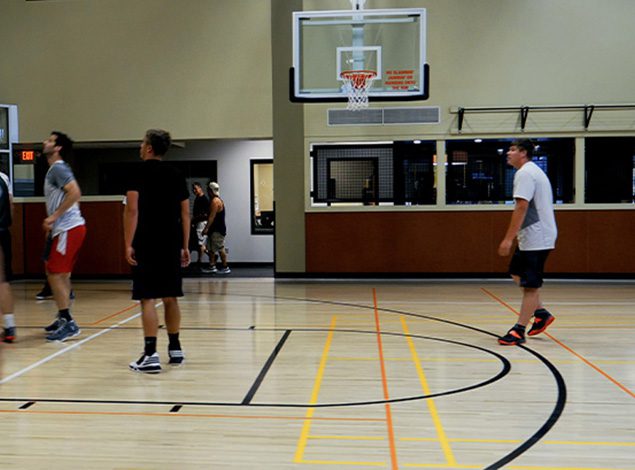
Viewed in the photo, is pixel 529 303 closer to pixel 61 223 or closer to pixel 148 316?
pixel 148 316

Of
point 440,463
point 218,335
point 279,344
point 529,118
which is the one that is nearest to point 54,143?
point 218,335

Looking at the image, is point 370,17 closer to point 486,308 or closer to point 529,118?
point 529,118

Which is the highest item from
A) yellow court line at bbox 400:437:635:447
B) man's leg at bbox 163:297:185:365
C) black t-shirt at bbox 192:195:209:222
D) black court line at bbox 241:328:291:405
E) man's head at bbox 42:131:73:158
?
man's head at bbox 42:131:73:158

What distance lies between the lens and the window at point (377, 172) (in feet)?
33.9

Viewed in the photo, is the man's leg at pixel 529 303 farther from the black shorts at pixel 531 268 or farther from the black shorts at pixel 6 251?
the black shorts at pixel 6 251

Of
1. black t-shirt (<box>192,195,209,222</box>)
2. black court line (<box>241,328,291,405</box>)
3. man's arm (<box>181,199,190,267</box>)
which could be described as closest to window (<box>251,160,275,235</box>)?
black t-shirt (<box>192,195,209,222</box>)

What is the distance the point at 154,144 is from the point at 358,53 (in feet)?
17.3

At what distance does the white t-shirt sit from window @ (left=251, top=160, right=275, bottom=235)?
7.97 m

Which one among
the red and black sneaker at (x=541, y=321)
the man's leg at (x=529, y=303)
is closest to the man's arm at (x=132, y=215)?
the man's leg at (x=529, y=303)

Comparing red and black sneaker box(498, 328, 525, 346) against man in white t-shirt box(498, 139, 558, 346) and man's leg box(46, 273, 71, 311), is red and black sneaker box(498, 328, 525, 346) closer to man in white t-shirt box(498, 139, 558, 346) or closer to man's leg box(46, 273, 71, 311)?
A: man in white t-shirt box(498, 139, 558, 346)

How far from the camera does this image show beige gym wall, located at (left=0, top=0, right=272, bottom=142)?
34.3 feet

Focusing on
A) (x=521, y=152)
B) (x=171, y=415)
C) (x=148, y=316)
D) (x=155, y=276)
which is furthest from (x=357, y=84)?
(x=171, y=415)

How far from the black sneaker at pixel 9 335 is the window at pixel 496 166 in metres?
6.95

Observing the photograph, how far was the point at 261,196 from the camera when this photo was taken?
13008 mm
